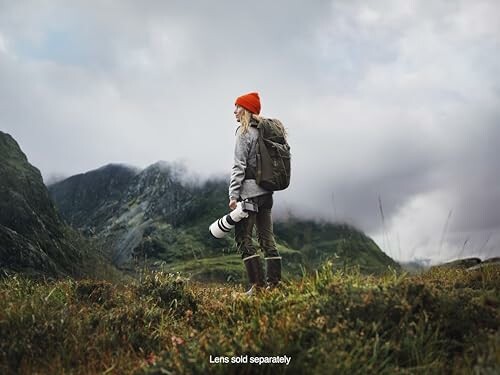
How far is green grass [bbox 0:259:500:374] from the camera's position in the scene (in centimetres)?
417

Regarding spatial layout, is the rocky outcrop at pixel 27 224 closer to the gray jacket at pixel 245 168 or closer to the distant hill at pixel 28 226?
the distant hill at pixel 28 226

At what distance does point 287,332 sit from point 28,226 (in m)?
96.5

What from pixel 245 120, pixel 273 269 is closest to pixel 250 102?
pixel 245 120

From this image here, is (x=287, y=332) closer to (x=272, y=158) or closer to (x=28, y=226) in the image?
(x=272, y=158)

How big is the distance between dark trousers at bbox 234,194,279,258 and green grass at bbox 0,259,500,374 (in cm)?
149

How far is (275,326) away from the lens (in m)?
4.87

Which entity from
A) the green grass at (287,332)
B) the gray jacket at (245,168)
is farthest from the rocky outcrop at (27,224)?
the green grass at (287,332)

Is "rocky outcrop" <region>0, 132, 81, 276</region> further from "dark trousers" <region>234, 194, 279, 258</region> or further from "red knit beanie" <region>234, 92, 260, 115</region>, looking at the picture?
"red knit beanie" <region>234, 92, 260, 115</region>

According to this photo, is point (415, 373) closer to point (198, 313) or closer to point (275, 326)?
point (275, 326)

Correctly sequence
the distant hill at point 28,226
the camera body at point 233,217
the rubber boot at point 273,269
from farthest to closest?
the distant hill at point 28,226 → the rubber boot at point 273,269 → the camera body at point 233,217

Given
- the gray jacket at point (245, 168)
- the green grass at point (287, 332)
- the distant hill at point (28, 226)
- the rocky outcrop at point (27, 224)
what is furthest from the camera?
the rocky outcrop at point (27, 224)

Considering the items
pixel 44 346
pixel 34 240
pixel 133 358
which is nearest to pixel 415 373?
pixel 133 358

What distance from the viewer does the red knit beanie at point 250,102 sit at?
27.8 feet

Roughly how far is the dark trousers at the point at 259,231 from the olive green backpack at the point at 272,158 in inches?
13.0
